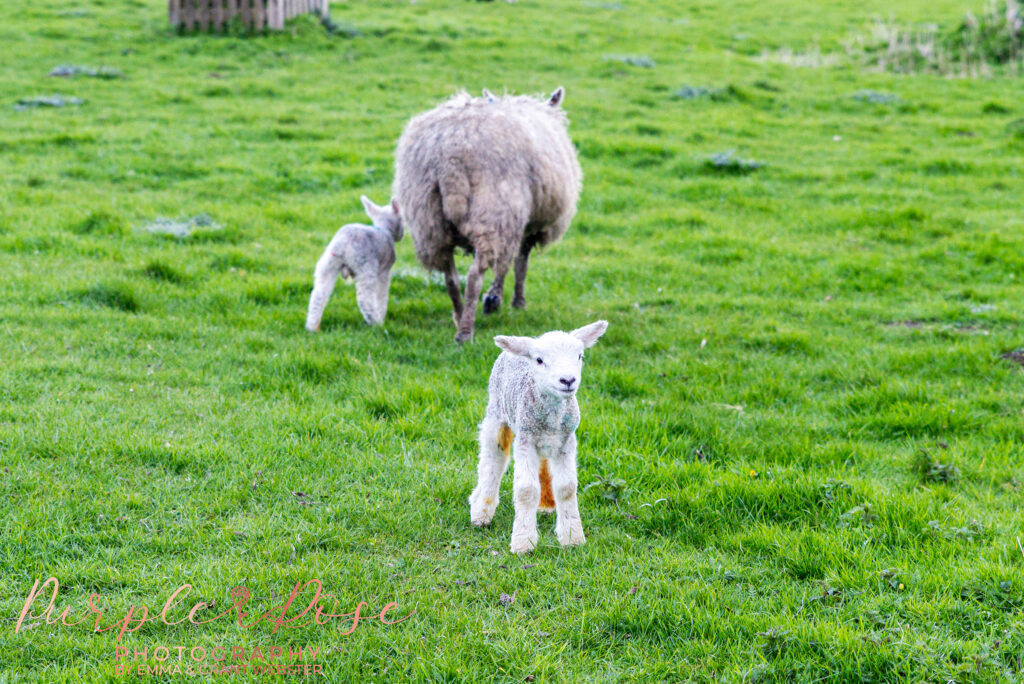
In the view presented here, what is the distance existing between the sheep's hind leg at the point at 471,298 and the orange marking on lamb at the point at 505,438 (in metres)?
2.98

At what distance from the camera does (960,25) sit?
906 inches

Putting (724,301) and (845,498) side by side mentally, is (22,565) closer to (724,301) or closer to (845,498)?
(845,498)

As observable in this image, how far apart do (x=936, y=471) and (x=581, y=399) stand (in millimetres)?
2500

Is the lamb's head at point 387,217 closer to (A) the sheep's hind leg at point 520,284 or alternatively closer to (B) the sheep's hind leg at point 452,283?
(B) the sheep's hind leg at point 452,283

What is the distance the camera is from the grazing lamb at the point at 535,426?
182 inches

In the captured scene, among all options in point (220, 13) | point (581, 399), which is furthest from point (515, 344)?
point (220, 13)

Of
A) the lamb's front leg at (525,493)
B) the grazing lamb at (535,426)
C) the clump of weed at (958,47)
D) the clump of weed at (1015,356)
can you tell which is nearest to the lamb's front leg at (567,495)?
the grazing lamb at (535,426)

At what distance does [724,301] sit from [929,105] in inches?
439

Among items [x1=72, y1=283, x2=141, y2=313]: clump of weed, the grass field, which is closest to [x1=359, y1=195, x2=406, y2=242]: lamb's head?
the grass field

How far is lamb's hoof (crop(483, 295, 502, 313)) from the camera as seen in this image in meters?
8.23

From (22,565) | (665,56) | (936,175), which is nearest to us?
(22,565)

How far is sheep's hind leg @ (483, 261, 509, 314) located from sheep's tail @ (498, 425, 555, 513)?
9.90 feet

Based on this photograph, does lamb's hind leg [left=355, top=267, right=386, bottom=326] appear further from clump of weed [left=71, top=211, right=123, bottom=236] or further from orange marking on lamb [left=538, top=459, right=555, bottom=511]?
clump of weed [left=71, top=211, right=123, bottom=236]

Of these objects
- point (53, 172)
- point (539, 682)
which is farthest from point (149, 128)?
point (539, 682)
